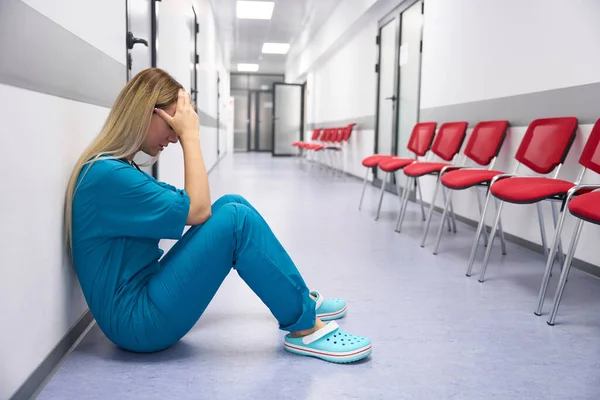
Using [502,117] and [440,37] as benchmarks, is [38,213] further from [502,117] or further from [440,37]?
[440,37]

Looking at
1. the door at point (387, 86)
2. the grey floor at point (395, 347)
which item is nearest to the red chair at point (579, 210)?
the grey floor at point (395, 347)

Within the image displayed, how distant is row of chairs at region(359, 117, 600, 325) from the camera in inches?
86.3

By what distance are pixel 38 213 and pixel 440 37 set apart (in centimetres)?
439

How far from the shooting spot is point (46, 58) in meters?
1.47

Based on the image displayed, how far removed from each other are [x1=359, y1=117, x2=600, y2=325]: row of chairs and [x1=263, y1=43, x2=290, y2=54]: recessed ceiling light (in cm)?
1033

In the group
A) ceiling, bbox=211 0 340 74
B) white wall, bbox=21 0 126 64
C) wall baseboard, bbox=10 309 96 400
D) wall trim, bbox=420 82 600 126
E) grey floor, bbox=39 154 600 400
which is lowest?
grey floor, bbox=39 154 600 400

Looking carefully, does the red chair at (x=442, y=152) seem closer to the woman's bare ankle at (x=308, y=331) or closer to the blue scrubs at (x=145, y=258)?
the woman's bare ankle at (x=308, y=331)

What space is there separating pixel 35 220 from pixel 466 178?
2272mm

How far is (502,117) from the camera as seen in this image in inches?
150

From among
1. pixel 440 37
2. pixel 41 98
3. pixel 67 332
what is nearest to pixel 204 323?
pixel 67 332

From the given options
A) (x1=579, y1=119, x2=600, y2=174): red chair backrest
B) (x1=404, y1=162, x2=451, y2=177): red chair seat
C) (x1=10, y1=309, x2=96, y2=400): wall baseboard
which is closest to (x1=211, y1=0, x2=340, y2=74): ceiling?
(x1=404, y1=162, x2=451, y2=177): red chair seat

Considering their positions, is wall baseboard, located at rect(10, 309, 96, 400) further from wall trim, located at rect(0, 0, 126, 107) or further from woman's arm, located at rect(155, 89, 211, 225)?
wall trim, located at rect(0, 0, 126, 107)

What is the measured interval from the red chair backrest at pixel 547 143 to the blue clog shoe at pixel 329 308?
160 centimetres

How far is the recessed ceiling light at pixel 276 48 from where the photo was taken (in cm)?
1432
